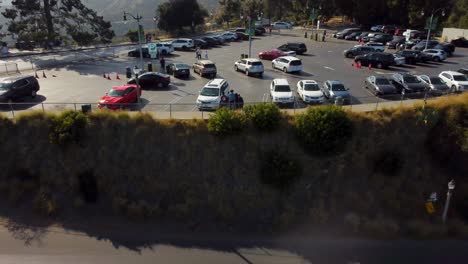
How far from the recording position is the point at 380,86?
997 inches

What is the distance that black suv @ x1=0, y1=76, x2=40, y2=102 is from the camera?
81.9 ft

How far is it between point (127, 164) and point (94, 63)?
2582cm

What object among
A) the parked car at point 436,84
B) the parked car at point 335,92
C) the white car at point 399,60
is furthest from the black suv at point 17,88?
the white car at point 399,60

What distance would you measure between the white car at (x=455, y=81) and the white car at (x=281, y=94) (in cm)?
1157

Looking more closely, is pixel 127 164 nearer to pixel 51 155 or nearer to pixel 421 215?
pixel 51 155

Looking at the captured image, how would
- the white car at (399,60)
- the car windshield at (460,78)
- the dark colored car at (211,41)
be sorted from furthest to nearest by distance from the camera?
the dark colored car at (211,41)
the white car at (399,60)
the car windshield at (460,78)

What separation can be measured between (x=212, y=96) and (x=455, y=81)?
59.9ft

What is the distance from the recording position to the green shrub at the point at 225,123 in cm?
1922

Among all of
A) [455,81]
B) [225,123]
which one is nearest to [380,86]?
[455,81]

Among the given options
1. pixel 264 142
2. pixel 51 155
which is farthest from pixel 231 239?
pixel 51 155

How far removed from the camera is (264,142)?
1969 cm

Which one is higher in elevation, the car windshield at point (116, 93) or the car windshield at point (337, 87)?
the car windshield at point (337, 87)

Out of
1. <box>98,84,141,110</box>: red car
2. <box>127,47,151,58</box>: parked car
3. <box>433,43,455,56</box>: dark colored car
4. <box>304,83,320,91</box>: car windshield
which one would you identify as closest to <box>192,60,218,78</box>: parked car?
<box>98,84,141,110</box>: red car

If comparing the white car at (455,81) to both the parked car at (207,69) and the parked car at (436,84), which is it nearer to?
the parked car at (436,84)
